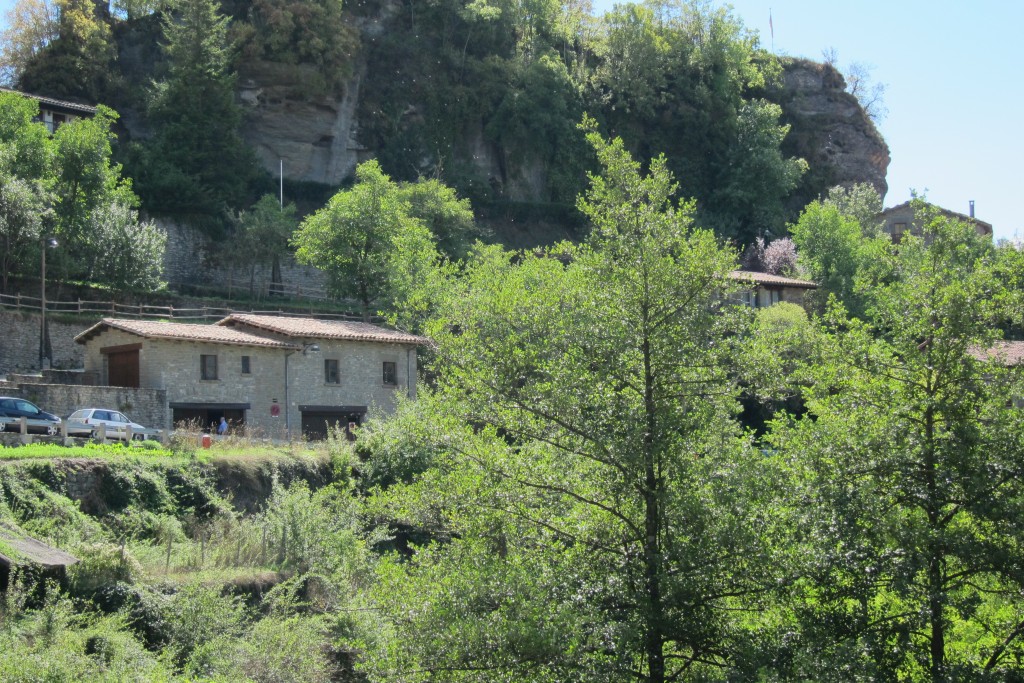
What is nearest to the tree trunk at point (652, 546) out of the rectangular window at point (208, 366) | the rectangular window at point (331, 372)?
the rectangular window at point (208, 366)

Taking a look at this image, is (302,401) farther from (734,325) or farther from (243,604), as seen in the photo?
(734,325)

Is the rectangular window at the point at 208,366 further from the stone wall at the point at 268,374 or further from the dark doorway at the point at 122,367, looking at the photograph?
the dark doorway at the point at 122,367

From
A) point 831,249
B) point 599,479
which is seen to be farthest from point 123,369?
point 831,249

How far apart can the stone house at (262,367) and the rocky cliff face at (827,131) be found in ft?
159

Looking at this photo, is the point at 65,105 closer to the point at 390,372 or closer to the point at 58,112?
the point at 58,112

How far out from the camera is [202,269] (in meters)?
60.6

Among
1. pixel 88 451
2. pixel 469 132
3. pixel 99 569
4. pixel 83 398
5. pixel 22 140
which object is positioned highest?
pixel 469 132

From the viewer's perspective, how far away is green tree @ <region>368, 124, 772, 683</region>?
14.8 metres

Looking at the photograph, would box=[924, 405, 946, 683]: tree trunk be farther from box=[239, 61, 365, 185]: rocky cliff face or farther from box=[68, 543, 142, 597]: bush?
box=[239, 61, 365, 185]: rocky cliff face

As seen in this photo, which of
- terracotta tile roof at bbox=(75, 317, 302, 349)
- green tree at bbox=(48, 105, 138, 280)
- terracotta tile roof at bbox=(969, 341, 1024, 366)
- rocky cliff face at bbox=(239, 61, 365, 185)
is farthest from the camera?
rocky cliff face at bbox=(239, 61, 365, 185)

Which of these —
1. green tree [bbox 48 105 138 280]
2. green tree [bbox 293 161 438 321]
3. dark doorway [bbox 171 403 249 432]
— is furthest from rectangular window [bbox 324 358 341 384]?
green tree [bbox 48 105 138 280]

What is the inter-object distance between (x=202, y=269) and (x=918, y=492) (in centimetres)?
5178

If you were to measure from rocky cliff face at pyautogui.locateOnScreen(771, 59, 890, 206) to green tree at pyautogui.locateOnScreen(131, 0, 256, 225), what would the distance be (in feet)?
139

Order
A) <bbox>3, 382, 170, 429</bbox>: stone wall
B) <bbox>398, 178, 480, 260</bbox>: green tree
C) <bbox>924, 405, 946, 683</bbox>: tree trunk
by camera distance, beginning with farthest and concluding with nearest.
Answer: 1. <bbox>398, 178, 480, 260</bbox>: green tree
2. <bbox>3, 382, 170, 429</bbox>: stone wall
3. <bbox>924, 405, 946, 683</bbox>: tree trunk
